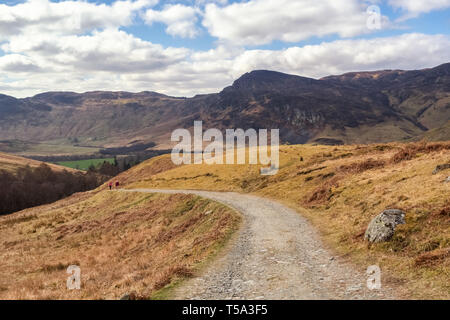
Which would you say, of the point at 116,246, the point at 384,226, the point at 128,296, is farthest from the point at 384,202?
the point at 116,246

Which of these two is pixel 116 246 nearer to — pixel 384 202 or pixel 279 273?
pixel 279 273

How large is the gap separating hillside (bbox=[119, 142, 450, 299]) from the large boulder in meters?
0.35

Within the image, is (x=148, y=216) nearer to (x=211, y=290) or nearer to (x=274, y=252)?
(x=274, y=252)

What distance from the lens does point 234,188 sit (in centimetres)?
5250

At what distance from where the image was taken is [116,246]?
32.2 metres

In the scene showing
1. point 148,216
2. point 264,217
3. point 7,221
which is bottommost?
point 7,221

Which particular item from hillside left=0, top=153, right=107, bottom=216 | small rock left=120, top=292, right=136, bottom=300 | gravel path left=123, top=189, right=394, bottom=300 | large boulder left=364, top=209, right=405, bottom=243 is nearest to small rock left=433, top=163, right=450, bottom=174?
large boulder left=364, top=209, right=405, bottom=243

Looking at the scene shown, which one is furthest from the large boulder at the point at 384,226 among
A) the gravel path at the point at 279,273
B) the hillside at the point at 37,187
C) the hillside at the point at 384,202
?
the hillside at the point at 37,187

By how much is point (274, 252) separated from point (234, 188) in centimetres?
3411

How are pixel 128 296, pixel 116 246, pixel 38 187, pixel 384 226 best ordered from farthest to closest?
pixel 38 187, pixel 116 246, pixel 384 226, pixel 128 296

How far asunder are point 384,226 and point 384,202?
6.37 m

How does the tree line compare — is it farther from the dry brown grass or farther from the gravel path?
the gravel path

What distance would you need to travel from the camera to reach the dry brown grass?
1625 cm
